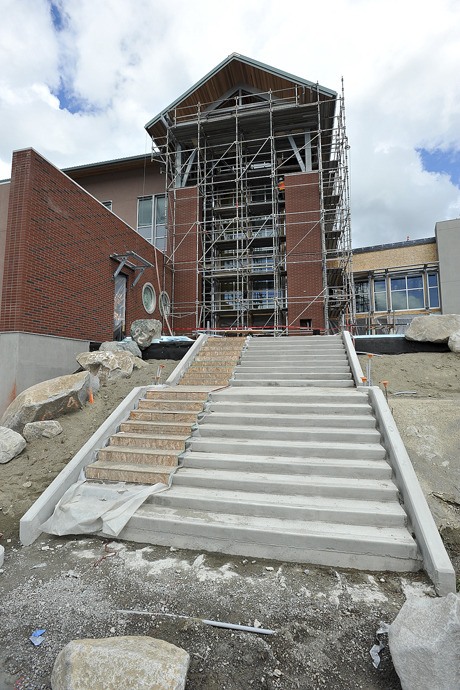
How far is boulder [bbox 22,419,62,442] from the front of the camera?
611cm

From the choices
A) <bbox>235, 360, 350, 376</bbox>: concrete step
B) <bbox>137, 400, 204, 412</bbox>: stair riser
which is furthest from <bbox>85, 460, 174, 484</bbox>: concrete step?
<bbox>235, 360, 350, 376</bbox>: concrete step

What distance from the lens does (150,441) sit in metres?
5.54

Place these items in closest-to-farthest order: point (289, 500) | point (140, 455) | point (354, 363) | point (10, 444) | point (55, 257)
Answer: point (289, 500) → point (140, 455) → point (10, 444) → point (354, 363) → point (55, 257)

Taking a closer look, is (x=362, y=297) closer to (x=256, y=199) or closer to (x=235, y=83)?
(x=256, y=199)

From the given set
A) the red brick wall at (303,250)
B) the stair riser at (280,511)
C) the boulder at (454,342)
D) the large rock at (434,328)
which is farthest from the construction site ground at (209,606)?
the red brick wall at (303,250)

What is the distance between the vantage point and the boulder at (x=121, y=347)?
33.8 ft

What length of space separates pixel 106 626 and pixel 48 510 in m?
2.06

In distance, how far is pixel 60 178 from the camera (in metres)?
10.6

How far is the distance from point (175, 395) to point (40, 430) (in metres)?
2.39

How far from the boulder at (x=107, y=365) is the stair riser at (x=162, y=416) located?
263cm

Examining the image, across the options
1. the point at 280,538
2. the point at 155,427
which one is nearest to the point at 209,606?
the point at 280,538

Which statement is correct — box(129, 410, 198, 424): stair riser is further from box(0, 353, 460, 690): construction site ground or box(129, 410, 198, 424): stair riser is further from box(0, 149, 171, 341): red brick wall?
box(0, 149, 171, 341): red brick wall

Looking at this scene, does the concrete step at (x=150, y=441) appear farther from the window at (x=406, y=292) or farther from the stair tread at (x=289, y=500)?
the window at (x=406, y=292)

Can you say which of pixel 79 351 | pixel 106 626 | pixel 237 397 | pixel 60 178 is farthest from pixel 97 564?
pixel 60 178
